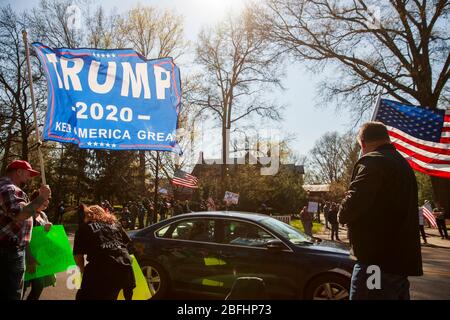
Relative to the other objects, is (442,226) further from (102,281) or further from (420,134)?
(102,281)

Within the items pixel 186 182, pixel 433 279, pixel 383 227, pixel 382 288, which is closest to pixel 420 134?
pixel 433 279

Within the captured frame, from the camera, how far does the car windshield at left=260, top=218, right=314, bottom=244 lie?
6.27 metres

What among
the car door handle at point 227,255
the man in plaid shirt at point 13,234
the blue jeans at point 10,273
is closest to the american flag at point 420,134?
the car door handle at point 227,255

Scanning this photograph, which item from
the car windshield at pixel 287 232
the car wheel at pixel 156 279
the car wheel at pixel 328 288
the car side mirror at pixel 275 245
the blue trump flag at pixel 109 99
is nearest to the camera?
the blue trump flag at pixel 109 99

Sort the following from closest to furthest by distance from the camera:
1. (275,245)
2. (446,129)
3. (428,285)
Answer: (275,245), (446,129), (428,285)

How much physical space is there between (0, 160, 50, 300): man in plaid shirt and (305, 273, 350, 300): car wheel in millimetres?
3835

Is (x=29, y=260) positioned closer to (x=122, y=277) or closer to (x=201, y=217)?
(x=122, y=277)

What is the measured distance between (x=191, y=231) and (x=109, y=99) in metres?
2.76

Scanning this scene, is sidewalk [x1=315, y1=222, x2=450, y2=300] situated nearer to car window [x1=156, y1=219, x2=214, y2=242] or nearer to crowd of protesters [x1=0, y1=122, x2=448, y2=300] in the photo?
car window [x1=156, y1=219, x2=214, y2=242]

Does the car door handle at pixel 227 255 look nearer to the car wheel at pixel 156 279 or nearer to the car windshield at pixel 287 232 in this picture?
the car windshield at pixel 287 232

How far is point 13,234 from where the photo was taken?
12.0 ft

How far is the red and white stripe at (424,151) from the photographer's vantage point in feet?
24.0

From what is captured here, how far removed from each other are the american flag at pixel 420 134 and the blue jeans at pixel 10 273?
6330 mm

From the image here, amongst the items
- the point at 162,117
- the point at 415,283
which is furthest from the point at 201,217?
the point at 415,283
